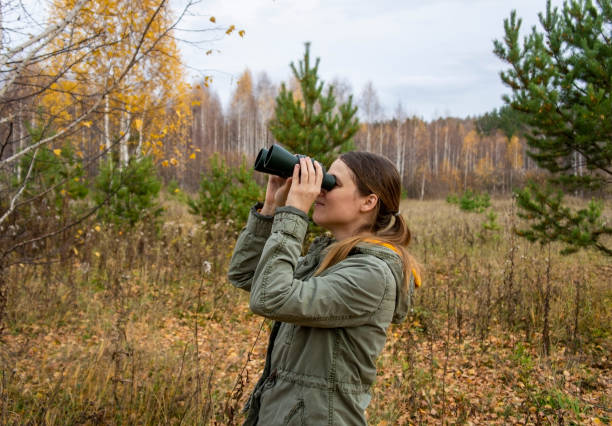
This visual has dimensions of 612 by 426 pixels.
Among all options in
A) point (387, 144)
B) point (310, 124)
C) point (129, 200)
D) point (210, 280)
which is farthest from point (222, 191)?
point (387, 144)

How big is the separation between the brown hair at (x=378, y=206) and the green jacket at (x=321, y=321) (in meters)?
0.04

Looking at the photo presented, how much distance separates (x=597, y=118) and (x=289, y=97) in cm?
370

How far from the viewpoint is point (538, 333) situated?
4.67m

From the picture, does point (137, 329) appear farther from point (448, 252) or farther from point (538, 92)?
point (448, 252)

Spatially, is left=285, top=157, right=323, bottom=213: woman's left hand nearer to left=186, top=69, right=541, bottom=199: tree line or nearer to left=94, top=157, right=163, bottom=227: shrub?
left=94, top=157, right=163, bottom=227: shrub

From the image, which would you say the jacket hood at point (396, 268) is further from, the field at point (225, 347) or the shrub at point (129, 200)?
the shrub at point (129, 200)

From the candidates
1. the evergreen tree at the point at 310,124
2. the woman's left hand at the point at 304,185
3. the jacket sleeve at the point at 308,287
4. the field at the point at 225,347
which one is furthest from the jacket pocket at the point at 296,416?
the evergreen tree at the point at 310,124

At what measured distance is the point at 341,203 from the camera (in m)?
1.43

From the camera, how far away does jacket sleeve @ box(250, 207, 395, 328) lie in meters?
1.15

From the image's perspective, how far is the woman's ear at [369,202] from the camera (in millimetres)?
1451

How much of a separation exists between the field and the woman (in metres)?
0.91

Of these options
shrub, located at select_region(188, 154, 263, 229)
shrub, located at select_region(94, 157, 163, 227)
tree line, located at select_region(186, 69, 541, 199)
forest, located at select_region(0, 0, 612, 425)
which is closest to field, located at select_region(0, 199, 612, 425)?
forest, located at select_region(0, 0, 612, 425)

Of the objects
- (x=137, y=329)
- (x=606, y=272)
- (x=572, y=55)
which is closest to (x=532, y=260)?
(x=606, y=272)

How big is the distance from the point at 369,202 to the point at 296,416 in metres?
0.71
